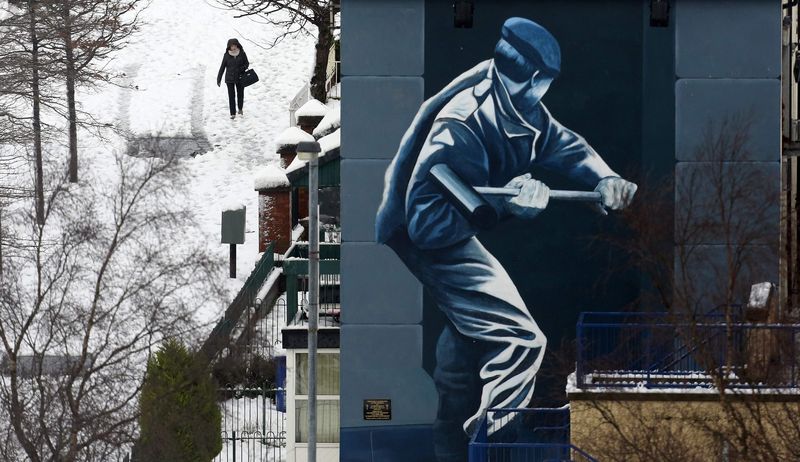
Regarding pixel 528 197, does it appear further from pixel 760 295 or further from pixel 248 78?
pixel 248 78

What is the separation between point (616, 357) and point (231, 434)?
11019 millimetres

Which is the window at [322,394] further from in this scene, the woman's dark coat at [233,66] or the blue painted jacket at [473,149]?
the woman's dark coat at [233,66]

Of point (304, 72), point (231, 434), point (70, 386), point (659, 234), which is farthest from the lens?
point (304, 72)

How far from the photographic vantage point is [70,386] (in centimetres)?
1931

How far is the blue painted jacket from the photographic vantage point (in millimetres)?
21734

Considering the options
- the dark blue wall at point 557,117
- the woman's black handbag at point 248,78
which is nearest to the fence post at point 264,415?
the dark blue wall at point 557,117

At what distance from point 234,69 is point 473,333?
1268 inches

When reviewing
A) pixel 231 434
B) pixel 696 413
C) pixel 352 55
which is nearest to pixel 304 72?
pixel 231 434

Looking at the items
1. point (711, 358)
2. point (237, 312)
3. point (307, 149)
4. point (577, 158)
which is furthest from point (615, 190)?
point (237, 312)

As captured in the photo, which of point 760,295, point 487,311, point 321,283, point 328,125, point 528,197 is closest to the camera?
point 760,295

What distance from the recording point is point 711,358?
16656 mm

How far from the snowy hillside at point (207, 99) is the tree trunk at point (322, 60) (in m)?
2.14

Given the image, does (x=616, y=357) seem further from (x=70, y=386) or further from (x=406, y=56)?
(x=70, y=386)

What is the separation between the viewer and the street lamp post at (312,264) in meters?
19.5
